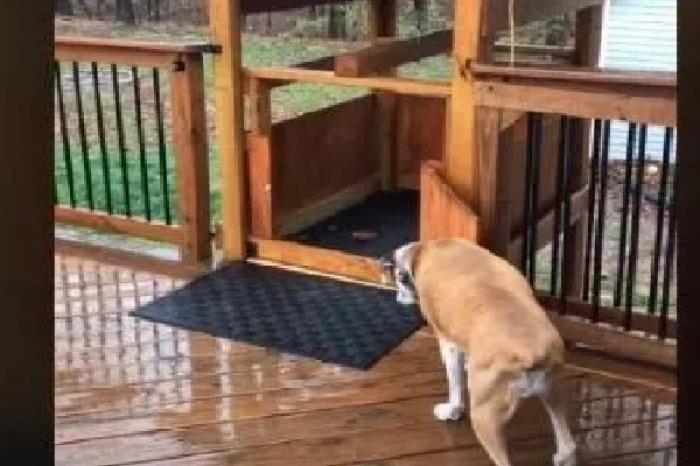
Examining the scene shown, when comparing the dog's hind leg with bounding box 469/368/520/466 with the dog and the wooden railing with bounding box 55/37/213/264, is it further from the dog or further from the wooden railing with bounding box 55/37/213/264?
the wooden railing with bounding box 55/37/213/264

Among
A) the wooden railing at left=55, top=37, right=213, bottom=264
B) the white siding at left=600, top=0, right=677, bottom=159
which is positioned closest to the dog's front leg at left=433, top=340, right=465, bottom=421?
the wooden railing at left=55, top=37, right=213, bottom=264

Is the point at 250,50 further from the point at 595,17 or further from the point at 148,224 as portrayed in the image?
the point at 595,17

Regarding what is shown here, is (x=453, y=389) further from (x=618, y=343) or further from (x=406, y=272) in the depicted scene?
(x=618, y=343)

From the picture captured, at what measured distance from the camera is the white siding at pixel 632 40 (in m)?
6.41

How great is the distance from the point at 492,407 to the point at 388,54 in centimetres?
184

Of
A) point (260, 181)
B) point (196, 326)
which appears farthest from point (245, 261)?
point (196, 326)

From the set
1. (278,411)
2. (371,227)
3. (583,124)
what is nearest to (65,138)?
(371,227)

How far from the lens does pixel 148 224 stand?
409cm

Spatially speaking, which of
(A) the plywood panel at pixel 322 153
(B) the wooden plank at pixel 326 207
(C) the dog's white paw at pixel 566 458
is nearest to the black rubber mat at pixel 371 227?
(B) the wooden plank at pixel 326 207

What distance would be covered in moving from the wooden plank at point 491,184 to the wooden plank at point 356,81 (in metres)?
0.18

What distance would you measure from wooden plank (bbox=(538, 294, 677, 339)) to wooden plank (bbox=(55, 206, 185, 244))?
1540mm

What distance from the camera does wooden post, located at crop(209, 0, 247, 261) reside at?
12.2 feet

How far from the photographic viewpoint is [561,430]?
2436 mm
